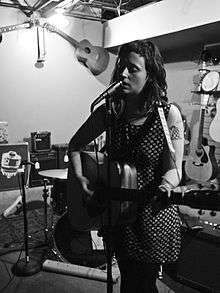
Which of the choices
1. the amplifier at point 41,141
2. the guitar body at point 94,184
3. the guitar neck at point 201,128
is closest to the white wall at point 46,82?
the amplifier at point 41,141

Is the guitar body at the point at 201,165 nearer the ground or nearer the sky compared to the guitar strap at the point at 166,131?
nearer the ground

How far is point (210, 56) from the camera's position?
3.95 m

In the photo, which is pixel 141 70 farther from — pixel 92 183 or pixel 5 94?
pixel 5 94

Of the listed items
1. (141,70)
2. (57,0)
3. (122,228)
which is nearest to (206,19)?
(57,0)

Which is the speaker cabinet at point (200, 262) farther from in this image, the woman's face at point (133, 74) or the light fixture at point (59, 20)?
the light fixture at point (59, 20)

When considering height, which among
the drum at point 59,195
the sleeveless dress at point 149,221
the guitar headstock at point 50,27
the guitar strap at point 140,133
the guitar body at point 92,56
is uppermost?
the guitar headstock at point 50,27

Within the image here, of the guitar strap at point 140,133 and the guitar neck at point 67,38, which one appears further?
the guitar neck at point 67,38

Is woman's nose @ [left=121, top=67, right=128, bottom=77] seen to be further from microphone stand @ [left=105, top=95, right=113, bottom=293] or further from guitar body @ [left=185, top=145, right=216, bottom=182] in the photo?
guitar body @ [left=185, top=145, right=216, bottom=182]

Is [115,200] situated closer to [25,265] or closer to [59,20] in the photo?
[25,265]

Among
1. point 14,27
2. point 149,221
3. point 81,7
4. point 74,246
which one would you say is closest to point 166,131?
point 149,221

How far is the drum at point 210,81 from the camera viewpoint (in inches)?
148

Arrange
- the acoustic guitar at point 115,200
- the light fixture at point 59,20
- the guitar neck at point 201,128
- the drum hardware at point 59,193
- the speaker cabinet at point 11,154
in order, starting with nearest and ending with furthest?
the acoustic guitar at point 115,200 < the drum hardware at point 59,193 < the guitar neck at point 201,128 < the speaker cabinet at point 11,154 < the light fixture at point 59,20

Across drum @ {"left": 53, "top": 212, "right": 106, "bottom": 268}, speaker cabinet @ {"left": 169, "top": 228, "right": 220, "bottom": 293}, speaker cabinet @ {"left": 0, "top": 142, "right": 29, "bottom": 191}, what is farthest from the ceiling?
speaker cabinet @ {"left": 169, "top": 228, "right": 220, "bottom": 293}

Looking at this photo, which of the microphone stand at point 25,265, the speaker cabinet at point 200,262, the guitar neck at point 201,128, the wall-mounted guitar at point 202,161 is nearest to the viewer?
the speaker cabinet at point 200,262
